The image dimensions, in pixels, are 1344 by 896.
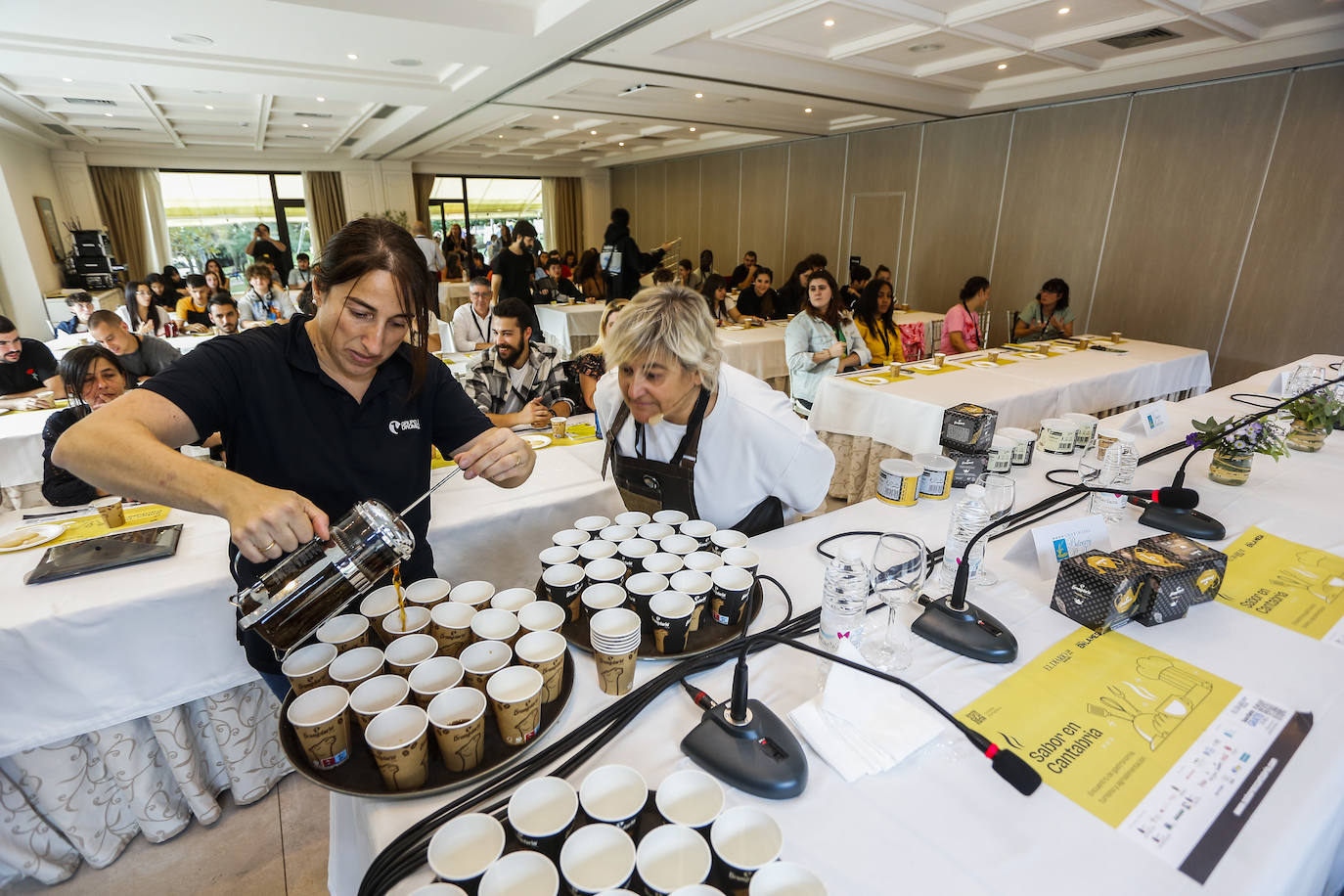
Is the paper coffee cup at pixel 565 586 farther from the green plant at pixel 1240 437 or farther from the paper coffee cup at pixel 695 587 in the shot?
the green plant at pixel 1240 437

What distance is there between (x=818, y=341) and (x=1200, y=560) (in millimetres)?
3331

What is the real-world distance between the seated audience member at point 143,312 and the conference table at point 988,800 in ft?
23.1

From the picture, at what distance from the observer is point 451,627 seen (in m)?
1.02

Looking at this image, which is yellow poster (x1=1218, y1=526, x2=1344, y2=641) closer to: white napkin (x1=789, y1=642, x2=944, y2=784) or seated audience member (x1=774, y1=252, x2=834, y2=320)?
white napkin (x1=789, y1=642, x2=944, y2=784)

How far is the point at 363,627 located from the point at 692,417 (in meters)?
0.95

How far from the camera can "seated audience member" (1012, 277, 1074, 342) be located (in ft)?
18.6

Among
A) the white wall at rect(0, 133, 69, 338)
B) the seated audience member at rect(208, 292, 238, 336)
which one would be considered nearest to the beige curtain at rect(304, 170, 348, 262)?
the white wall at rect(0, 133, 69, 338)

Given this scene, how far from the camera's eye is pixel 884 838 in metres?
0.77

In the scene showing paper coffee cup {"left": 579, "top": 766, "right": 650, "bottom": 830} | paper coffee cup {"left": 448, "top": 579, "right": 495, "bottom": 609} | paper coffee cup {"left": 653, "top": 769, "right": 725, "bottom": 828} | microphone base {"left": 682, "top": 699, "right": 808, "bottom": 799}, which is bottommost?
microphone base {"left": 682, "top": 699, "right": 808, "bottom": 799}

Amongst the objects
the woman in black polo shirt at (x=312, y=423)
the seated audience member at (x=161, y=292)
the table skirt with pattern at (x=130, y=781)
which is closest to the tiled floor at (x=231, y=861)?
the table skirt with pattern at (x=130, y=781)

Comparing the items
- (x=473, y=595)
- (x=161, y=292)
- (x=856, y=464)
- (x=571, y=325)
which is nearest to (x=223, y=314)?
(x=161, y=292)

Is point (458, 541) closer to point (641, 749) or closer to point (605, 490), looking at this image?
point (605, 490)

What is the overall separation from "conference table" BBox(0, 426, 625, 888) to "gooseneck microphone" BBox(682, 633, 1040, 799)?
1.39m

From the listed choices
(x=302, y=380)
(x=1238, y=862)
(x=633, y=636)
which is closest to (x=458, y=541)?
(x=302, y=380)
